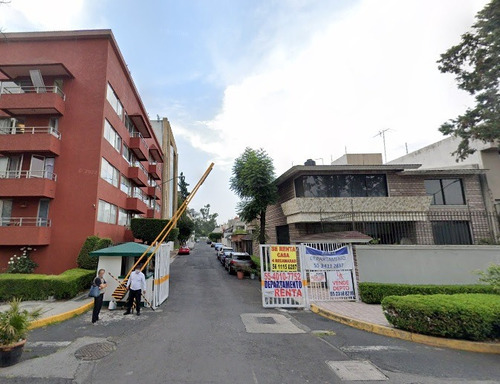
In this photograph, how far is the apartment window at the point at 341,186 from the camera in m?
17.3

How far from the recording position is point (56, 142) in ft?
53.2

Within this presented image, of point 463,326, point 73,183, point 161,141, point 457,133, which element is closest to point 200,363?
point 463,326

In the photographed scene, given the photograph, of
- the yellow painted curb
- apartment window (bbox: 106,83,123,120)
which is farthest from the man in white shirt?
apartment window (bbox: 106,83,123,120)

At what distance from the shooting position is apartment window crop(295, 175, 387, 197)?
17.3 metres

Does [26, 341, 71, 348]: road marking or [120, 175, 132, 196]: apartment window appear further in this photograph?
[120, 175, 132, 196]: apartment window

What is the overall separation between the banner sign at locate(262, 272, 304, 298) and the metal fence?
20.5 feet

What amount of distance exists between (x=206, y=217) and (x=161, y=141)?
303 ft

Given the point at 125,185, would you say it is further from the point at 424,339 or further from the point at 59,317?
the point at 424,339

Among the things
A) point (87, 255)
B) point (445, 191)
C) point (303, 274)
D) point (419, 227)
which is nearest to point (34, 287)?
point (87, 255)

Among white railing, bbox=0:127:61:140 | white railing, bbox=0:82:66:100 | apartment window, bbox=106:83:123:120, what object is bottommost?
white railing, bbox=0:127:61:140

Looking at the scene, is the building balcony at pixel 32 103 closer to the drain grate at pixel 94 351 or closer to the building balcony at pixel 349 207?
the drain grate at pixel 94 351

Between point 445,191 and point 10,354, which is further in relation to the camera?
point 445,191

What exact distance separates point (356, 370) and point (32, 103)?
793 inches

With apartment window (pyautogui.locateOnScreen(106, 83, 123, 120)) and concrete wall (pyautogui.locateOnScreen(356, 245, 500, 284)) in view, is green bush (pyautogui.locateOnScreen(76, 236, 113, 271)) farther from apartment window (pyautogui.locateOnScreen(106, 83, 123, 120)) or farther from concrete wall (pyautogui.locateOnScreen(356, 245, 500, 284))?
concrete wall (pyautogui.locateOnScreen(356, 245, 500, 284))
